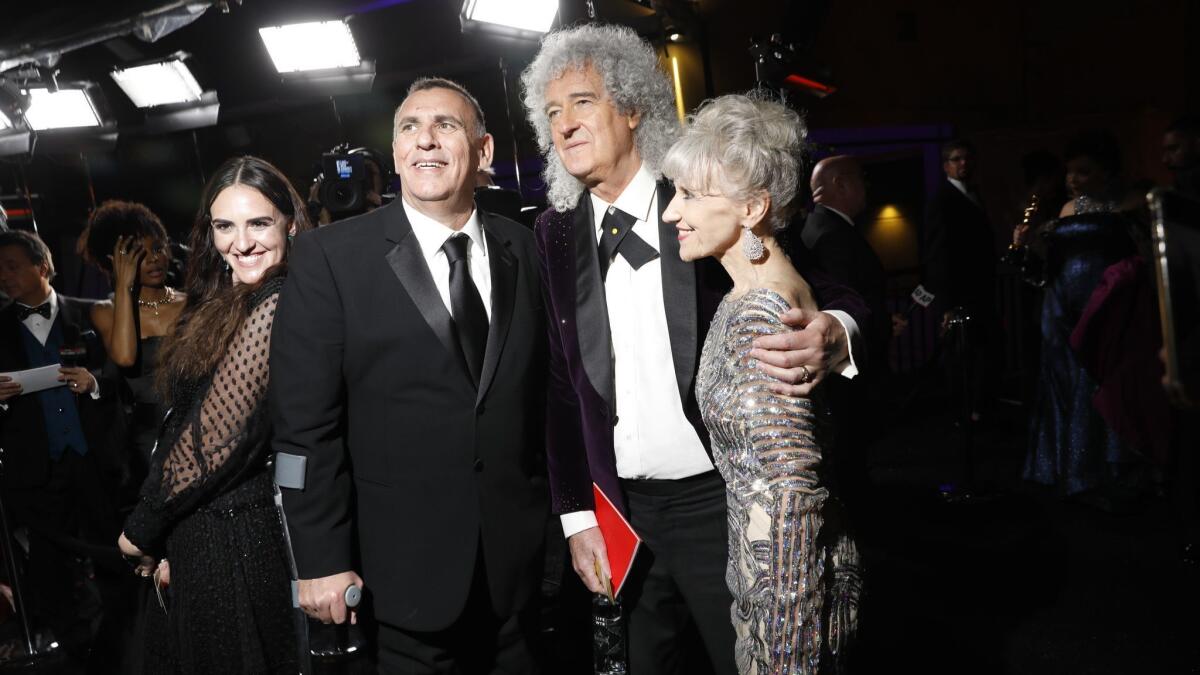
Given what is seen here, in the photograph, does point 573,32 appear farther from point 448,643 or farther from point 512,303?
point 448,643

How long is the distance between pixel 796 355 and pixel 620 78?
894mm

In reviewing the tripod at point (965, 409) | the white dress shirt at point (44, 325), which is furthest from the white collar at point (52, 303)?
the tripod at point (965, 409)

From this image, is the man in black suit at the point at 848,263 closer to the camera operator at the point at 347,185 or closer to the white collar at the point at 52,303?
the camera operator at the point at 347,185

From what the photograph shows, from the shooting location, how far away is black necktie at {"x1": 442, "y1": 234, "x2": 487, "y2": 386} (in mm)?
1909

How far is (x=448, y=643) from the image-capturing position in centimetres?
196

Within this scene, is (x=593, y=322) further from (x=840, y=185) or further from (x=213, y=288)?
(x=840, y=185)

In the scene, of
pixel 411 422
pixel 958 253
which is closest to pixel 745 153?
pixel 411 422

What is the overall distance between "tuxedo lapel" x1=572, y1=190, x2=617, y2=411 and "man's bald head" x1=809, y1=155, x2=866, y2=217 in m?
2.40

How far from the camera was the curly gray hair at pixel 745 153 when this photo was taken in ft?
5.37

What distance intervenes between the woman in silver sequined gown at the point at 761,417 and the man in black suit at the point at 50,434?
11.4 feet

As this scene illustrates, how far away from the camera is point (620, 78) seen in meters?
2.05

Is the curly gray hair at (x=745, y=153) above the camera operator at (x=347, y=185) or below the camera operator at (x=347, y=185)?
below

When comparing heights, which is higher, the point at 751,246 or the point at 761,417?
the point at 751,246

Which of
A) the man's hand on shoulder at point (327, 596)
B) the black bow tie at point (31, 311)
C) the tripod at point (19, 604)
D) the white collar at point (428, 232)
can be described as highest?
the black bow tie at point (31, 311)
